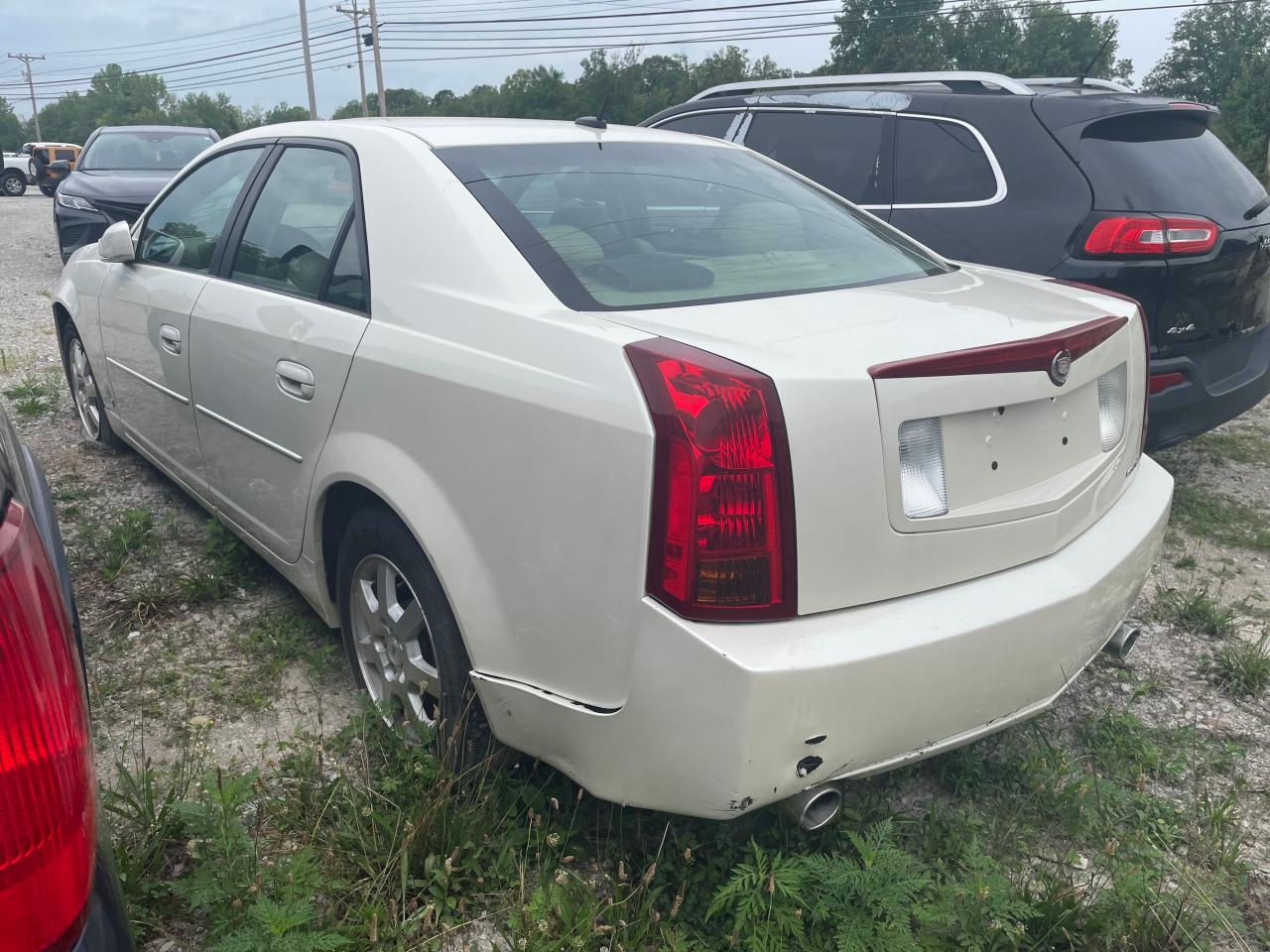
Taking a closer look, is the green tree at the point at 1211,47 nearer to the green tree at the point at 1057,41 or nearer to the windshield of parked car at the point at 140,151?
the green tree at the point at 1057,41

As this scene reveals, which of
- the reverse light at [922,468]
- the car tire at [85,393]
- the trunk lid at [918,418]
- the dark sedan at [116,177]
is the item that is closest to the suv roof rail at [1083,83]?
the trunk lid at [918,418]

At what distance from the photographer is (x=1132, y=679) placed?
315cm

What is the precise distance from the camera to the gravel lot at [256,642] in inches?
108

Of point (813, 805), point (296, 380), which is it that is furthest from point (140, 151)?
point (813, 805)

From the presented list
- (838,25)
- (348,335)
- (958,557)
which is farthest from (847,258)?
(838,25)

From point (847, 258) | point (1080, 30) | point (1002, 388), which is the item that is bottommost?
point (1002, 388)

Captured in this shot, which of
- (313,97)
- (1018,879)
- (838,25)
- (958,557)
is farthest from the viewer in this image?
(838,25)

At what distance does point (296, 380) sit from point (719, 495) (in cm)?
139

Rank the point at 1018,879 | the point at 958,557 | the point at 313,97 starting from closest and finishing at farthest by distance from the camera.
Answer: the point at 958,557, the point at 1018,879, the point at 313,97

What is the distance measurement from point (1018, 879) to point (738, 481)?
3.89 ft

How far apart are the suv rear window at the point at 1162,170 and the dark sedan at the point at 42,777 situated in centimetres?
397

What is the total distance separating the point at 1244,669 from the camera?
3.12 metres

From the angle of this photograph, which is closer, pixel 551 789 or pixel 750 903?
pixel 750 903

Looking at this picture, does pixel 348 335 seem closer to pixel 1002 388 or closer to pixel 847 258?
pixel 847 258
